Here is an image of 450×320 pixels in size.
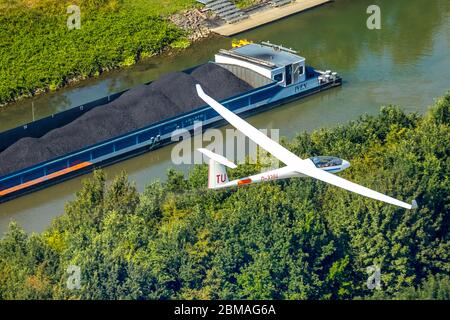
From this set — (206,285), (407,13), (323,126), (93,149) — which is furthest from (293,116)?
(206,285)

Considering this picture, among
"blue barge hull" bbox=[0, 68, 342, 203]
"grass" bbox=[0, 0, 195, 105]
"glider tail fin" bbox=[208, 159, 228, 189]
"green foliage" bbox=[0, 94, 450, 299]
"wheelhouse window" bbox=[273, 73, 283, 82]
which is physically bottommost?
"green foliage" bbox=[0, 94, 450, 299]

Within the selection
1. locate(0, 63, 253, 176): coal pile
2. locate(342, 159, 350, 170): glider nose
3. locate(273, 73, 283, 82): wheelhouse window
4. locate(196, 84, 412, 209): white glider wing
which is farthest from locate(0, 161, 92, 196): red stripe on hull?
locate(342, 159, 350, 170): glider nose

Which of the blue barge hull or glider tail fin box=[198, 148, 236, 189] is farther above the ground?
the blue barge hull

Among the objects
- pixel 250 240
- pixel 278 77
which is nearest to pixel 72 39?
pixel 278 77

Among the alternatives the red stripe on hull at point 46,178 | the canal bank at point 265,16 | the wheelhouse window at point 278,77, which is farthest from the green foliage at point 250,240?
the canal bank at point 265,16

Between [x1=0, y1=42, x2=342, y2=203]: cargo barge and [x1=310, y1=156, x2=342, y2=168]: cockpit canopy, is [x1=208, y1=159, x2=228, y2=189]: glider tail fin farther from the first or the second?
[x1=0, y1=42, x2=342, y2=203]: cargo barge

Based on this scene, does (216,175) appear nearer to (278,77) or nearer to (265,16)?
(278,77)
